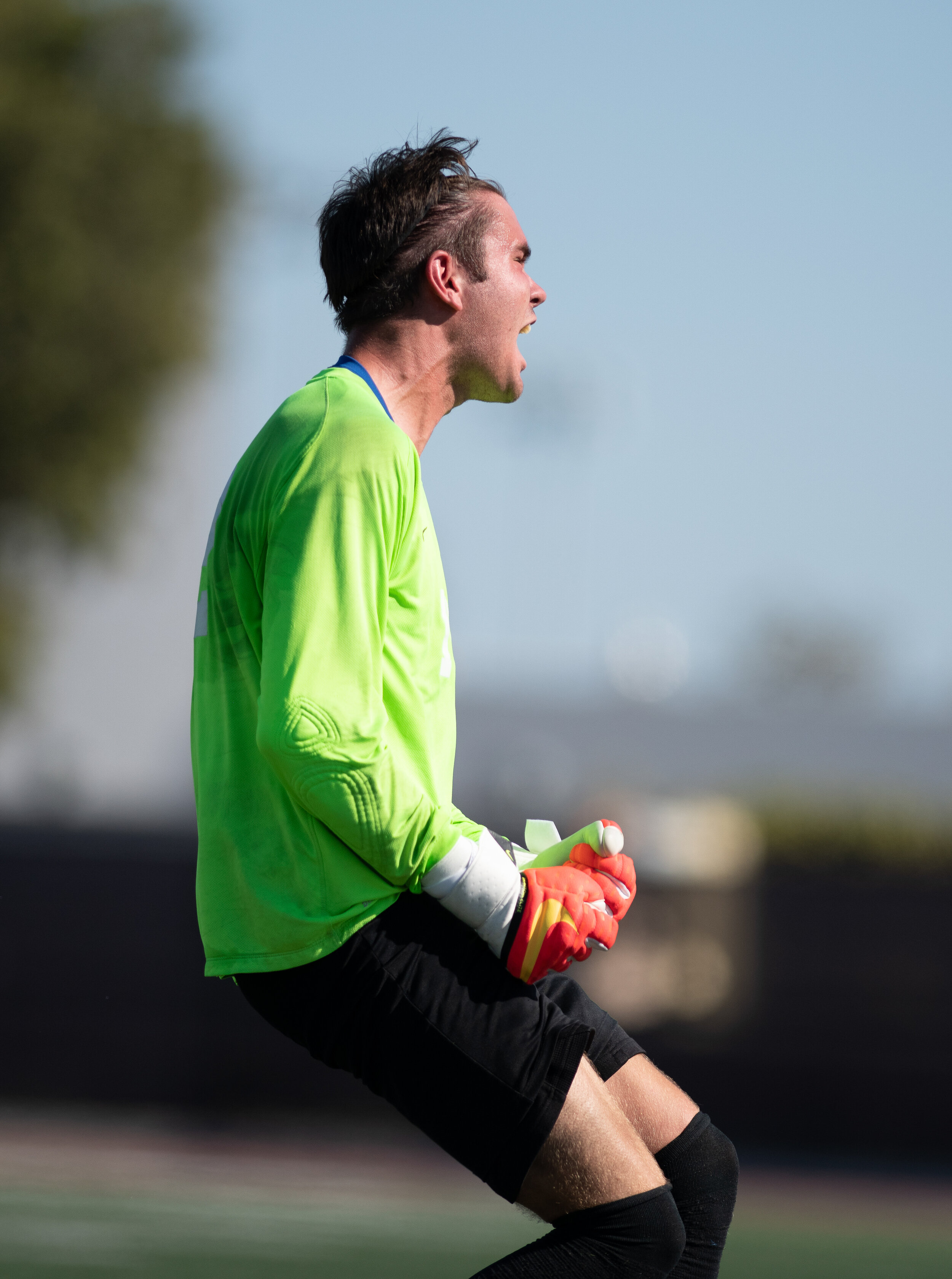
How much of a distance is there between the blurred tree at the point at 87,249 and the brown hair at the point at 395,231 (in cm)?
1505

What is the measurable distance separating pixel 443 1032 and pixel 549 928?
0.70 ft

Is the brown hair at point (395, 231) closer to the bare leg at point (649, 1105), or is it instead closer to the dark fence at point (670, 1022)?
the bare leg at point (649, 1105)

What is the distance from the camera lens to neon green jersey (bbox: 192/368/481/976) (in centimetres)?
208

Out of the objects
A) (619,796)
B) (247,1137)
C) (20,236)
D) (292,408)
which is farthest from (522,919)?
(20,236)

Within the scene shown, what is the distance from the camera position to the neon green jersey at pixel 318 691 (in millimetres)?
2082

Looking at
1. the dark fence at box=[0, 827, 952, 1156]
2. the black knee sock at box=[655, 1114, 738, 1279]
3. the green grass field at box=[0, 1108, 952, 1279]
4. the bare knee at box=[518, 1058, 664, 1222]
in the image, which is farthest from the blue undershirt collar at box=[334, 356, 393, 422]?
the dark fence at box=[0, 827, 952, 1156]

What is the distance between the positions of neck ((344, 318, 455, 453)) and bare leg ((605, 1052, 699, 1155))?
1.15m

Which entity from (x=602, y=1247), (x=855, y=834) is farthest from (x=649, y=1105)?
(x=855, y=834)

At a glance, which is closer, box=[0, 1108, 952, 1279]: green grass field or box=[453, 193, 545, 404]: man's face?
box=[453, 193, 545, 404]: man's face

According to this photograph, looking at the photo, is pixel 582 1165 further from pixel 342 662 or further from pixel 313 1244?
pixel 313 1244

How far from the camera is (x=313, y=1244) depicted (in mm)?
5902

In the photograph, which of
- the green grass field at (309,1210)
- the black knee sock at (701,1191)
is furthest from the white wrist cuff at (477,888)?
the green grass field at (309,1210)

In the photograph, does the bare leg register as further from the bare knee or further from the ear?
the ear

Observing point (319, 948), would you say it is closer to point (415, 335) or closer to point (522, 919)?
point (522, 919)
